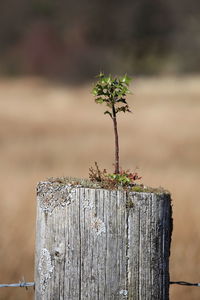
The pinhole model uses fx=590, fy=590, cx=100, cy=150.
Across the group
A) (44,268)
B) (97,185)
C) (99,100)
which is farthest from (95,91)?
(44,268)

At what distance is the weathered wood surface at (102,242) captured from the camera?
2.36 metres

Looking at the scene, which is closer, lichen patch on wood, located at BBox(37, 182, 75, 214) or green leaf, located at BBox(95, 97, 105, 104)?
lichen patch on wood, located at BBox(37, 182, 75, 214)

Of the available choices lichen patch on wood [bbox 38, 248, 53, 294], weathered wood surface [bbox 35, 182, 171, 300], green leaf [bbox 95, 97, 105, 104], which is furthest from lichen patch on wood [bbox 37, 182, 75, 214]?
green leaf [bbox 95, 97, 105, 104]

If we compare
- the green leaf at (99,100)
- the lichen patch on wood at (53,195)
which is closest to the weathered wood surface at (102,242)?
the lichen patch on wood at (53,195)

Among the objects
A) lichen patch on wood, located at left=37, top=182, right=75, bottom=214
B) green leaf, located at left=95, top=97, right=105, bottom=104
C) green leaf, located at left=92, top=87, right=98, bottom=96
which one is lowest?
lichen patch on wood, located at left=37, top=182, right=75, bottom=214

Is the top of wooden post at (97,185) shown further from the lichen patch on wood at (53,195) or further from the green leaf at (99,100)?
the green leaf at (99,100)

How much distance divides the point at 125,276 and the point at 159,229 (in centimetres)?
24

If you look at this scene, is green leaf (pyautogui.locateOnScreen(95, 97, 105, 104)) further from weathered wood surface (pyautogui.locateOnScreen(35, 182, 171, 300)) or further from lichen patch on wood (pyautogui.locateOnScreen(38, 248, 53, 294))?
lichen patch on wood (pyautogui.locateOnScreen(38, 248, 53, 294))

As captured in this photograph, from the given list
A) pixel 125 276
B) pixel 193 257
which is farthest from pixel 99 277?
pixel 193 257

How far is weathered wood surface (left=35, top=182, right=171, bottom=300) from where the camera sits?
7.73 ft

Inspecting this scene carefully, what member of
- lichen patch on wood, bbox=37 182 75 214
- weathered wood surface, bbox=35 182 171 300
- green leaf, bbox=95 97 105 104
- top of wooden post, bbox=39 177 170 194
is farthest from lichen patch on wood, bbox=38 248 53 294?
green leaf, bbox=95 97 105 104

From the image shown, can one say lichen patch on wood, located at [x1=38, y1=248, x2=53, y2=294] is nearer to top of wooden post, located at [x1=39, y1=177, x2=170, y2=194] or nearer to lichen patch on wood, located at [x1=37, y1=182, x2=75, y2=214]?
lichen patch on wood, located at [x1=37, y1=182, x2=75, y2=214]

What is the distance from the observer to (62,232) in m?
2.39

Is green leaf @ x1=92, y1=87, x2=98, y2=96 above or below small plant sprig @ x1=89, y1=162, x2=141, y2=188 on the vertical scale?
above
